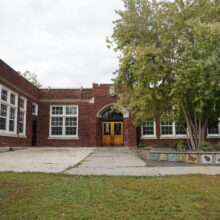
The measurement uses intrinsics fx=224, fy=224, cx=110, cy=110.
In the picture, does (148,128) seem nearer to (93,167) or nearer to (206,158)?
(206,158)

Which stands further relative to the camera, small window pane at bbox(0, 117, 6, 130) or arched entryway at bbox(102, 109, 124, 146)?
arched entryway at bbox(102, 109, 124, 146)

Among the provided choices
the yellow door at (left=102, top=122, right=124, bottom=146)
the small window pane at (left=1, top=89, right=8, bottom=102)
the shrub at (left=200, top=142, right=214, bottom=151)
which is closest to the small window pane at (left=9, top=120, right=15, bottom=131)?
the small window pane at (left=1, top=89, right=8, bottom=102)

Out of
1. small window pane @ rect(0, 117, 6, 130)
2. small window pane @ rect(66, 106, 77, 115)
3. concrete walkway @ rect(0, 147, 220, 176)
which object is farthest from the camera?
small window pane @ rect(66, 106, 77, 115)

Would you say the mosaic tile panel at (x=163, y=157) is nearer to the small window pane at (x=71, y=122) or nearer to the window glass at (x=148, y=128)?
the window glass at (x=148, y=128)

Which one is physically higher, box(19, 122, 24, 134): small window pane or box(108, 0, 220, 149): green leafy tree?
box(108, 0, 220, 149): green leafy tree

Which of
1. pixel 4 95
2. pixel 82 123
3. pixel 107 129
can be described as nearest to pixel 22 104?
pixel 4 95

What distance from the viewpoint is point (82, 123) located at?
21.2m

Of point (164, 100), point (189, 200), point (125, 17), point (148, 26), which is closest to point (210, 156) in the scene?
point (164, 100)

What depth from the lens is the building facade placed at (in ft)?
64.2

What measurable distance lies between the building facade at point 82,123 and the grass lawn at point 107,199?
13.7 meters

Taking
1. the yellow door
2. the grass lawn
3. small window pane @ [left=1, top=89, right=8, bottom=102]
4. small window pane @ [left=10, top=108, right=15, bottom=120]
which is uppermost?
small window pane @ [left=1, top=89, right=8, bottom=102]

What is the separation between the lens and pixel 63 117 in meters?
21.3

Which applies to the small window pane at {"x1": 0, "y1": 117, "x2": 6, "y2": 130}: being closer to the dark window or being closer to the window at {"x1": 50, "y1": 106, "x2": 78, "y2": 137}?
the window at {"x1": 50, "y1": 106, "x2": 78, "y2": 137}

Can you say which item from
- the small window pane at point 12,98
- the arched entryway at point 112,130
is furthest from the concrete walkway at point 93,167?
the arched entryway at point 112,130
